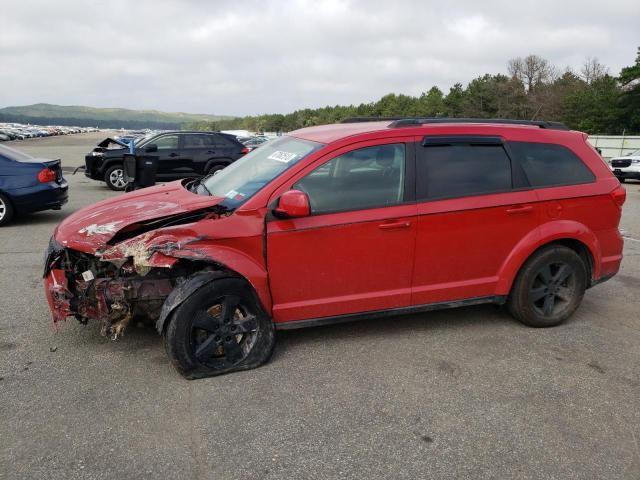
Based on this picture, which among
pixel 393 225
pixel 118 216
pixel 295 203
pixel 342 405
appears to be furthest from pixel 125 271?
pixel 393 225

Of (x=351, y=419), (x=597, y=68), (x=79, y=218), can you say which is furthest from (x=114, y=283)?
(x=597, y=68)

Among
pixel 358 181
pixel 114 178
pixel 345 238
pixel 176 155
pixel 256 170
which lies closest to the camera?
pixel 345 238

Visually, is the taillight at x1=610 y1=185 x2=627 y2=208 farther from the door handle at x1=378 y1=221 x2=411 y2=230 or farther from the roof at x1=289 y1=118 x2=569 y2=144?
the door handle at x1=378 y1=221 x2=411 y2=230

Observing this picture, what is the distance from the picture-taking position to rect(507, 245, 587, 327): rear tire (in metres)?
4.39

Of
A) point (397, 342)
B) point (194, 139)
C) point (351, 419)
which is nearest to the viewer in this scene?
point (351, 419)

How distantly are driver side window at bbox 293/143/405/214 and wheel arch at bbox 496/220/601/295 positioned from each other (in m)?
1.11

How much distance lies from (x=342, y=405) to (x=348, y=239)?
114 centimetres

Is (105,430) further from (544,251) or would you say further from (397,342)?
(544,251)

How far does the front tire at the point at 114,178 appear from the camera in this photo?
47.0ft

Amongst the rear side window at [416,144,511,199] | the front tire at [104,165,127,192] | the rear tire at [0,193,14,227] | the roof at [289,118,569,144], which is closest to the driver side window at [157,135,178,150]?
the front tire at [104,165,127,192]

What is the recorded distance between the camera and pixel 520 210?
4.23 metres

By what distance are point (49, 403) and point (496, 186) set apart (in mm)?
3465

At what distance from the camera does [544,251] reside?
439cm

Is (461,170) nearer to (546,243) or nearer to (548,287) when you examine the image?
(546,243)
